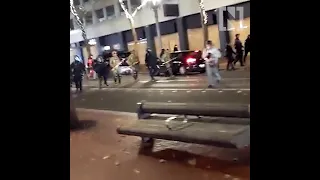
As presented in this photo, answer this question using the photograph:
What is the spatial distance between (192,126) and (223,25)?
0.63 meters

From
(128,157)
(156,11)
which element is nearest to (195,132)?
(128,157)

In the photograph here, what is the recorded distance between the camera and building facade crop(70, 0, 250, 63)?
1263mm

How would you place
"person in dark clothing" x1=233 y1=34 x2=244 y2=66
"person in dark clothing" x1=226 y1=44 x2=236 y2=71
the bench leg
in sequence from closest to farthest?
1. "person in dark clothing" x1=233 y1=34 x2=244 y2=66
2. "person in dark clothing" x1=226 y1=44 x2=236 y2=71
3. the bench leg

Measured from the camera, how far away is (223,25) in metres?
1.26

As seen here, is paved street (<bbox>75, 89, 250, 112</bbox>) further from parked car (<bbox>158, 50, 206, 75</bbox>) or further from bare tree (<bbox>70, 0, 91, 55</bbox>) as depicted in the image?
bare tree (<bbox>70, 0, 91, 55</bbox>)

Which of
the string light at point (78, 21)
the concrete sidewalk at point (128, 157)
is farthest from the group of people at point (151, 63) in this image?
the concrete sidewalk at point (128, 157)

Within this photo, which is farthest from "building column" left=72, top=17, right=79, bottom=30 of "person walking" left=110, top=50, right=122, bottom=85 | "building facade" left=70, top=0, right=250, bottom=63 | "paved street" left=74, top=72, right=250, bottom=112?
"paved street" left=74, top=72, right=250, bottom=112

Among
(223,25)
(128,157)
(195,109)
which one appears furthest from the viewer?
(128,157)

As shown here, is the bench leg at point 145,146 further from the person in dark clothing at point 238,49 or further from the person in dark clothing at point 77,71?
the person in dark clothing at point 238,49

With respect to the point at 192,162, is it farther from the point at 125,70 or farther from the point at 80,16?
the point at 80,16
